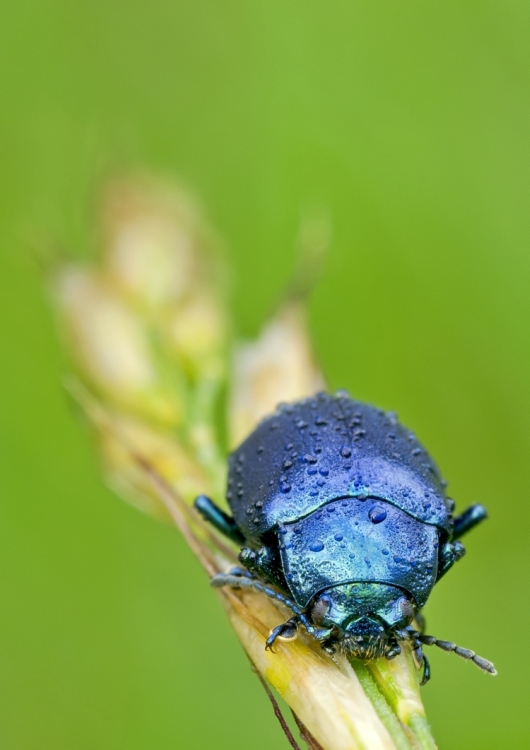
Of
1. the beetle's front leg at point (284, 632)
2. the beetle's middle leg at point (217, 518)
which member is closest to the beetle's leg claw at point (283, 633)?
the beetle's front leg at point (284, 632)

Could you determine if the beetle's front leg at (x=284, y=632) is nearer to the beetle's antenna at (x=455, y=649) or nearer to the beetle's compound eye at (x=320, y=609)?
the beetle's compound eye at (x=320, y=609)

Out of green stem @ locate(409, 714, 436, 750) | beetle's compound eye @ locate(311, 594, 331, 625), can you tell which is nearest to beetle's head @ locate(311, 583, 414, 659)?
→ beetle's compound eye @ locate(311, 594, 331, 625)

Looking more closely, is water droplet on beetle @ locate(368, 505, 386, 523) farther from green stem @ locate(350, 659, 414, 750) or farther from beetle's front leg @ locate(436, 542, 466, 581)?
green stem @ locate(350, 659, 414, 750)

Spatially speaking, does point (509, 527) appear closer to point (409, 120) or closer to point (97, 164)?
point (409, 120)

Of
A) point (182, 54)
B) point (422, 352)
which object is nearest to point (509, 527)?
point (422, 352)

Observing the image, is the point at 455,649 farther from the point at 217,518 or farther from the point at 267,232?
the point at 267,232

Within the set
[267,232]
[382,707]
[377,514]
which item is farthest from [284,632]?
[267,232]
